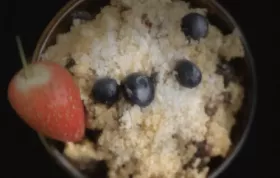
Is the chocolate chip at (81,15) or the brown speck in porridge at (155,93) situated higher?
the chocolate chip at (81,15)

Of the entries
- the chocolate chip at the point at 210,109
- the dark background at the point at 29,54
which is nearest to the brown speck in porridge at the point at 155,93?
the chocolate chip at the point at 210,109

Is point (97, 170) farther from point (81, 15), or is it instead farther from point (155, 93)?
point (81, 15)

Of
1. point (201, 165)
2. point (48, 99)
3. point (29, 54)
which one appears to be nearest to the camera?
point (48, 99)

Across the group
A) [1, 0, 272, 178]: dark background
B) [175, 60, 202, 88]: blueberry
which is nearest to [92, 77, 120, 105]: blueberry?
[175, 60, 202, 88]: blueberry

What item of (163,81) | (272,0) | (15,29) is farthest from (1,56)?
(272,0)

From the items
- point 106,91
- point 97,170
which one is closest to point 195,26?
point 106,91

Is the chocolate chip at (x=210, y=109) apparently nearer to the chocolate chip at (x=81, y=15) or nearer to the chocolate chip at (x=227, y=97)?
the chocolate chip at (x=227, y=97)
